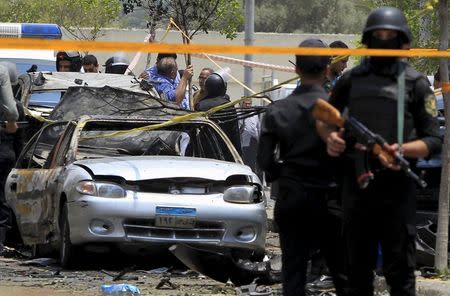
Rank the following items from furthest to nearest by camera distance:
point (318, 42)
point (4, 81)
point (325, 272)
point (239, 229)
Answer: point (4, 81)
point (239, 229)
point (325, 272)
point (318, 42)

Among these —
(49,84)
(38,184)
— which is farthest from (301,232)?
(49,84)

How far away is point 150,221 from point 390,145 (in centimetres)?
433

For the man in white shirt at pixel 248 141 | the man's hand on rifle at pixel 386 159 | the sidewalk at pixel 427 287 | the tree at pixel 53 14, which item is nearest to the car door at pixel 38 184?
the sidewalk at pixel 427 287

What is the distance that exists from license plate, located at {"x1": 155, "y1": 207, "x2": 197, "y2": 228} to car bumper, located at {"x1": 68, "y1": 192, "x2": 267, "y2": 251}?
31 mm

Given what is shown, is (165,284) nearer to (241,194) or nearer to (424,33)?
(241,194)

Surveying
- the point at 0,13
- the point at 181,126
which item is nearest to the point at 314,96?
the point at 181,126

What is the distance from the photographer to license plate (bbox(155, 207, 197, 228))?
10.7 m

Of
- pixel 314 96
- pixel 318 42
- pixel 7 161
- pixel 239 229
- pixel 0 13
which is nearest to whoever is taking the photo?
pixel 314 96

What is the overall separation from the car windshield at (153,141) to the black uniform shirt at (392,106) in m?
5.31

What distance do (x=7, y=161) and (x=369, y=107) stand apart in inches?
277

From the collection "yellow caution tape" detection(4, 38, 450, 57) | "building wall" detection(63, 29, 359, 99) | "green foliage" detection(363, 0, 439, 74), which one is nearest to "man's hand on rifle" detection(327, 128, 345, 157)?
"yellow caution tape" detection(4, 38, 450, 57)

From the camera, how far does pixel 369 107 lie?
6.82 m

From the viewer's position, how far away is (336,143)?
6.77 metres

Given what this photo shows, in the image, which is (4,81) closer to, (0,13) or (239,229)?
(239,229)
